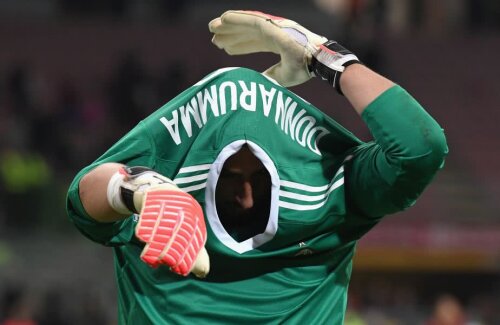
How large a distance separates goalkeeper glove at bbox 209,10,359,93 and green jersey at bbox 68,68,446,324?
114 mm

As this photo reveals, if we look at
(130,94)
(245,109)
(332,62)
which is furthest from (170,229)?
(130,94)

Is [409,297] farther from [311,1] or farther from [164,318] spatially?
[164,318]

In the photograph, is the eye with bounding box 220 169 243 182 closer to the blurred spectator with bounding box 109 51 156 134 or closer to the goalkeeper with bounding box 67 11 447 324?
the goalkeeper with bounding box 67 11 447 324

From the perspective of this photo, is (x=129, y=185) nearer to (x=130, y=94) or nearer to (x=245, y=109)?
(x=245, y=109)

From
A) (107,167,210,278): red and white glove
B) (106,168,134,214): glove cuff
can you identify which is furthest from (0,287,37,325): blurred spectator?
(107,167,210,278): red and white glove

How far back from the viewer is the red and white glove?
2195 millimetres

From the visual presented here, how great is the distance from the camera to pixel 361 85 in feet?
9.21

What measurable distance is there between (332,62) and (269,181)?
359mm

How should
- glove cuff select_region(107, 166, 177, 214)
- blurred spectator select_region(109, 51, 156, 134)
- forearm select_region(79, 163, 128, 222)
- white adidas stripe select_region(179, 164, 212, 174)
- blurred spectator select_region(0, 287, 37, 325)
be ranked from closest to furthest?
glove cuff select_region(107, 166, 177, 214)
forearm select_region(79, 163, 128, 222)
white adidas stripe select_region(179, 164, 212, 174)
blurred spectator select_region(0, 287, 37, 325)
blurred spectator select_region(109, 51, 156, 134)

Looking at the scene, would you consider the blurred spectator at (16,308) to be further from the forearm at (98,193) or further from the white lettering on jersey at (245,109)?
the forearm at (98,193)

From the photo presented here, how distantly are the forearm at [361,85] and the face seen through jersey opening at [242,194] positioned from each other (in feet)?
0.95

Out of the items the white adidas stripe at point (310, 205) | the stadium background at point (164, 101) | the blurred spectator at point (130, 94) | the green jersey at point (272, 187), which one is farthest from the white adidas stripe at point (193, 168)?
the blurred spectator at point (130, 94)

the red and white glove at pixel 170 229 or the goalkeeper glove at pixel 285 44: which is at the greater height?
the goalkeeper glove at pixel 285 44

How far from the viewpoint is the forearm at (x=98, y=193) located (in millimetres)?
2568
